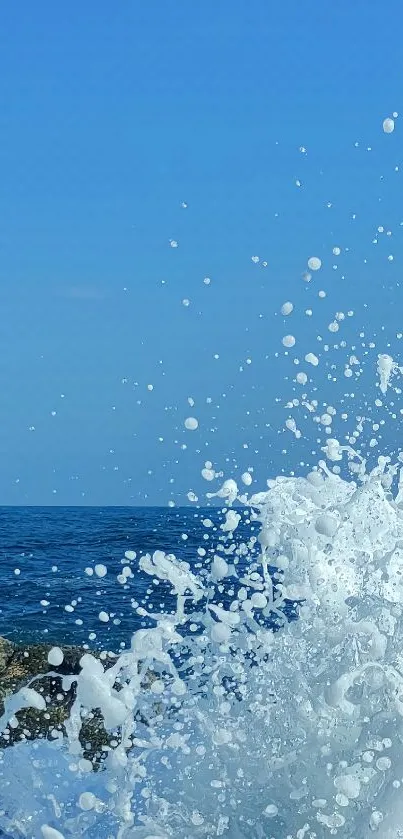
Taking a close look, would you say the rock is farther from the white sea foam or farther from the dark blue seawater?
the dark blue seawater

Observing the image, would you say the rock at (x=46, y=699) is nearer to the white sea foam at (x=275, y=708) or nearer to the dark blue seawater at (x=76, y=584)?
the white sea foam at (x=275, y=708)

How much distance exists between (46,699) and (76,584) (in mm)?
9665

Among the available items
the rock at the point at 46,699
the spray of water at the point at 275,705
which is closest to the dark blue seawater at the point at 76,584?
the spray of water at the point at 275,705

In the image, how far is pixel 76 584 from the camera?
18.3 meters

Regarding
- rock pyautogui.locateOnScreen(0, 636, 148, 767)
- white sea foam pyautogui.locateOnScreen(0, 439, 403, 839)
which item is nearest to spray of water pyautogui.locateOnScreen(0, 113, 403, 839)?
white sea foam pyautogui.locateOnScreen(0, 439, 403, 839)

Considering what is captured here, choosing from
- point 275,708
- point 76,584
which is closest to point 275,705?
point 275,708

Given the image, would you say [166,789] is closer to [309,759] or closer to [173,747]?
[173,747]

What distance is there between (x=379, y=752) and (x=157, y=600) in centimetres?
1216

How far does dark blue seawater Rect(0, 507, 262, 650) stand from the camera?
1377cm

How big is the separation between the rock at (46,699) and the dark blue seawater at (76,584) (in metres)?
1.36

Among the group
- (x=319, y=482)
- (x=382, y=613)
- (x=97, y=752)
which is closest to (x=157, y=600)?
(x=97, y=752)

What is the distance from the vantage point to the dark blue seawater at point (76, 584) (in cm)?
1377

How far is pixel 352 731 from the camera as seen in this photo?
4691 mm

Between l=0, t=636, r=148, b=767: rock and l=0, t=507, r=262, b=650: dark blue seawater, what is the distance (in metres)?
1.36
